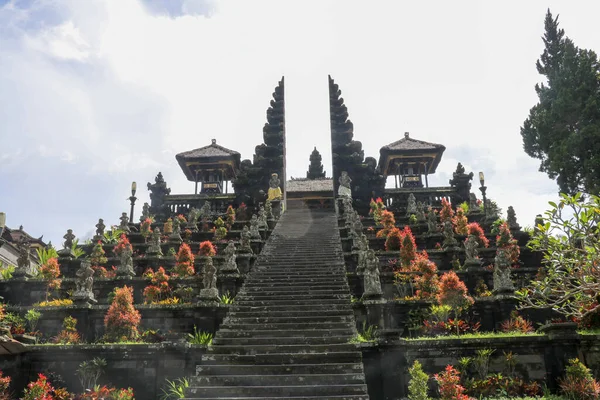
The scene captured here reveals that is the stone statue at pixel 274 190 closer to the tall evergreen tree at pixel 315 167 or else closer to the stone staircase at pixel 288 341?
the stone staircase at pixel 288 341

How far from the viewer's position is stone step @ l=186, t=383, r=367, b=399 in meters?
8.62

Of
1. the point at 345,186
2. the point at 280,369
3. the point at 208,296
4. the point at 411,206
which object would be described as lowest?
the point at 280,369

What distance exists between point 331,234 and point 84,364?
34.8 ft

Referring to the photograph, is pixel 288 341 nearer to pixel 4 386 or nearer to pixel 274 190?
pixel 4 386


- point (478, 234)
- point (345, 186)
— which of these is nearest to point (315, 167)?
point (345, 186)

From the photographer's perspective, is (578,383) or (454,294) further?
(454,294)

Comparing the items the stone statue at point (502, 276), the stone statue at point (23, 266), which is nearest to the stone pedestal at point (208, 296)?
the stone statue at point (23, 266)

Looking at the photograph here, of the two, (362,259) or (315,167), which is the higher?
(315,167)

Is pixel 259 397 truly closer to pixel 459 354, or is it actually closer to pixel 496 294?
pixel 459 354

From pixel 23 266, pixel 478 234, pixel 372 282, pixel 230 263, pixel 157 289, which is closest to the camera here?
pixel 372 282

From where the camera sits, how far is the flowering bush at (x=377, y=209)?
22.5 m

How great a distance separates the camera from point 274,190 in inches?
1064

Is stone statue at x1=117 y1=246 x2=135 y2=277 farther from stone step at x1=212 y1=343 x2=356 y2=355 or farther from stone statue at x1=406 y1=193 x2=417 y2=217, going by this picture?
stone statue at x1=406 y1=193 x2=417 y2=217

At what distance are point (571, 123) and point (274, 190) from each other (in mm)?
14623
